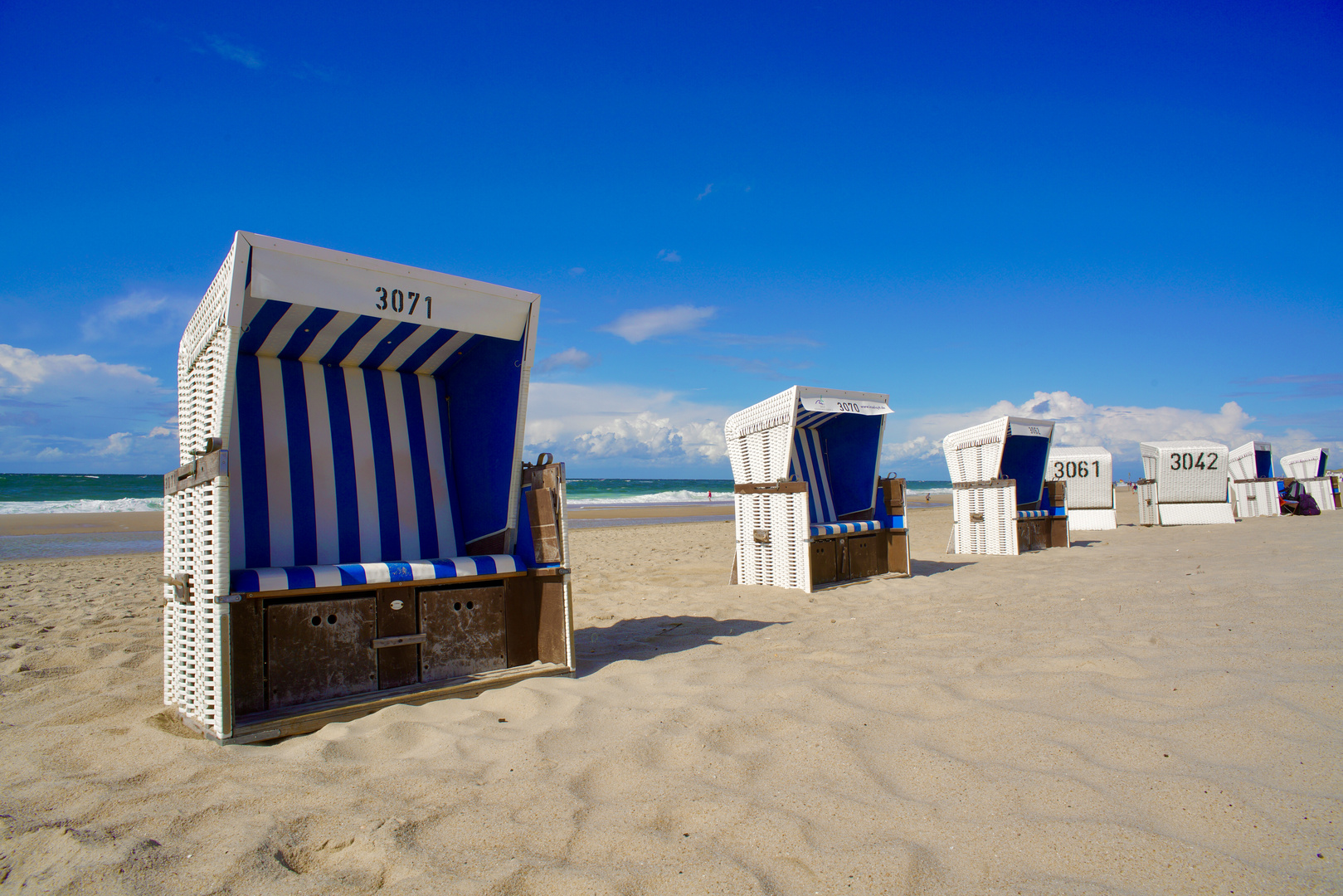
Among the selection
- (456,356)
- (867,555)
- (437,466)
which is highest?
(456,356)

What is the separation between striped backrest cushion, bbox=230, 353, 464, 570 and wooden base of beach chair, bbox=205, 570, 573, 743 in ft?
2.23

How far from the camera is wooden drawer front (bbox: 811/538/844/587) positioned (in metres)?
7.32

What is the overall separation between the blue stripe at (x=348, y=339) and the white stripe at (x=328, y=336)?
0.06 ft

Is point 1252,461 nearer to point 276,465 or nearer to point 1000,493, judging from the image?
point 1000,493

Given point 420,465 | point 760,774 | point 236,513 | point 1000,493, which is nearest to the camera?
point 760,774

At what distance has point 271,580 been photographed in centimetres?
334

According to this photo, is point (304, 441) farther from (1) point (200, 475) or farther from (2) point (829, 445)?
(2) point (829, 445)

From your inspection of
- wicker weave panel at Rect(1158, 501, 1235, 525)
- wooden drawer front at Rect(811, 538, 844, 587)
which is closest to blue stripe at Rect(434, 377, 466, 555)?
wooden drawer front at Rect(811, 538, 844, 587)

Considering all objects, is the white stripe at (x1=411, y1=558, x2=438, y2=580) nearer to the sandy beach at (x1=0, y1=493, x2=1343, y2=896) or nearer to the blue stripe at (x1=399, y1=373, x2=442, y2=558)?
the sandy beach at (x1=0, y1=493, x2=1343, y2=896)

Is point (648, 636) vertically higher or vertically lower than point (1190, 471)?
lower

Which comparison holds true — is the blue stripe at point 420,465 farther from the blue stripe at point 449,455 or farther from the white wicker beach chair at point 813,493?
the white wicker beach chair at point 813,493

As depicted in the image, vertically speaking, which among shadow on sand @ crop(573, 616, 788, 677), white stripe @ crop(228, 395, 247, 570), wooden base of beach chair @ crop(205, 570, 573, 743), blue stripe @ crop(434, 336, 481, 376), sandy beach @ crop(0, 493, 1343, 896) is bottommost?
shadow on sand @ crop(573, 616, 788, 677)

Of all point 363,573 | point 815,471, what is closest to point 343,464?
point 363,573

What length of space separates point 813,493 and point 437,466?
4897 mm
